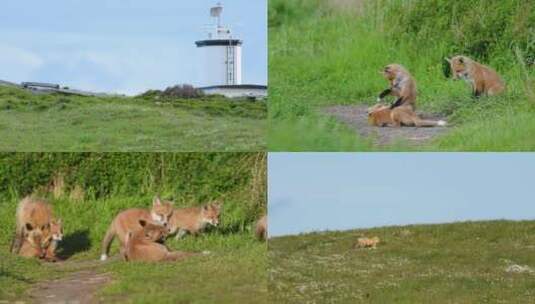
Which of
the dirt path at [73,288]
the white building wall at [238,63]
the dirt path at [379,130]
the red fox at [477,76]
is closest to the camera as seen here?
the dirt path at [73,288]

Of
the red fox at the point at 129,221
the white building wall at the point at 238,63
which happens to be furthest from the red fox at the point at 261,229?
the white building wall at the point at 238,63

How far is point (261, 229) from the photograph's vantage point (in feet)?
46.0

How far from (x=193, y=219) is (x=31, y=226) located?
5.48 feet

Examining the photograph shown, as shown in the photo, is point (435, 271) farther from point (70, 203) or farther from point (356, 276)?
point (70, 203)

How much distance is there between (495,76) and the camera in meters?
14.3

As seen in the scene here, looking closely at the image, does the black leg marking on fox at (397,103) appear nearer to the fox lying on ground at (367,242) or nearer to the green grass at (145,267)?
the fox lying on ground at (367,242)

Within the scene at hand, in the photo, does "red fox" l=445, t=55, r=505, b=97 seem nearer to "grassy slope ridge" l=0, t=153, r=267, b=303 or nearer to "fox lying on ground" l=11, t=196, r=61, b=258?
"grassy slope ridge" l=0, t=153, r=267, b=303

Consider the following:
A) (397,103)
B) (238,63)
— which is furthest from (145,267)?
(397,103)

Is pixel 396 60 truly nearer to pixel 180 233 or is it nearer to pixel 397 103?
pixel 397 103

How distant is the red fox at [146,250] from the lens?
1380 centimetres

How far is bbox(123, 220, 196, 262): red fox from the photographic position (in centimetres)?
1380

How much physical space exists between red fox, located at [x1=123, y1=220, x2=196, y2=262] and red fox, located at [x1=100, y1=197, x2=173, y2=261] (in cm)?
7

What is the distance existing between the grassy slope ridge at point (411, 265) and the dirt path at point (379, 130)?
3.20 feet

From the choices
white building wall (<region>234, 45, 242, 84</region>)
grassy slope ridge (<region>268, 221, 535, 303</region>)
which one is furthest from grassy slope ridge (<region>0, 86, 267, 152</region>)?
grassy slope ridge (<region>268, 221, 535, 303</region>)
